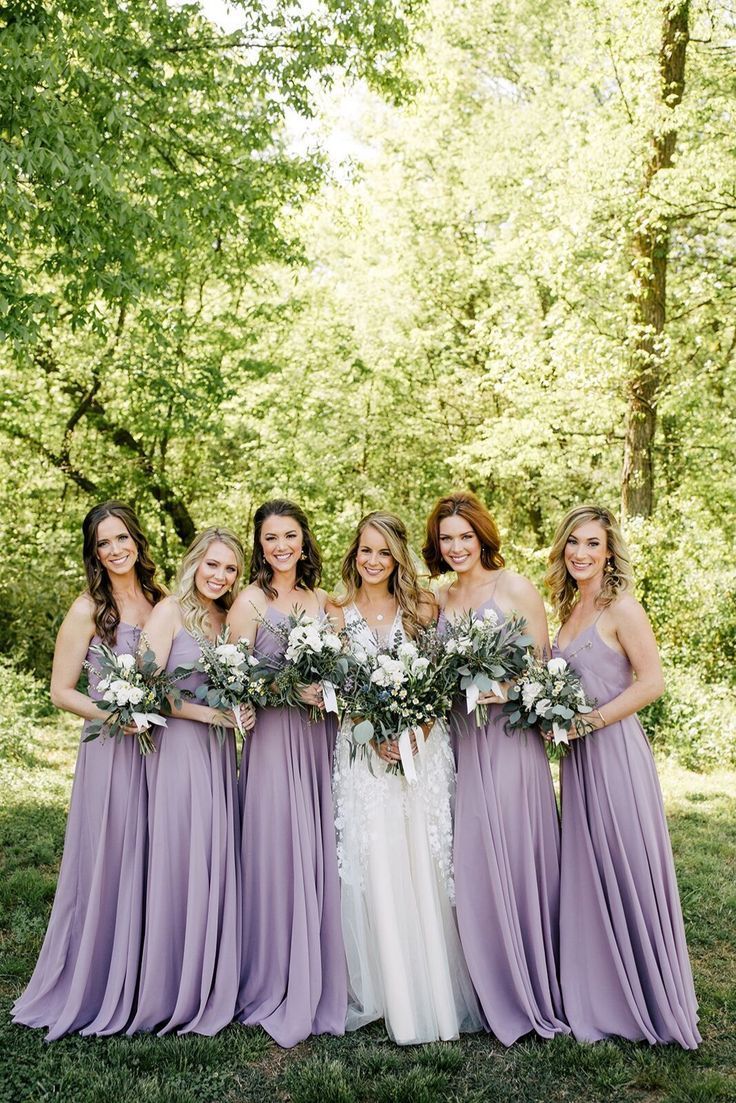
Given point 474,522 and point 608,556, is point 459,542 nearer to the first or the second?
point 474,522

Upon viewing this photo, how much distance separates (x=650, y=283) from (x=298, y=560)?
8.94 m

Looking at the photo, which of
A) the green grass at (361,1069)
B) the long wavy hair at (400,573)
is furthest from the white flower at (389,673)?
the green grass at (361,1069)

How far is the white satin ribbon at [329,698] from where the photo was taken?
4742mm

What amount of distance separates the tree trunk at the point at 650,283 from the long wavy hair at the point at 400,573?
7.76 meters

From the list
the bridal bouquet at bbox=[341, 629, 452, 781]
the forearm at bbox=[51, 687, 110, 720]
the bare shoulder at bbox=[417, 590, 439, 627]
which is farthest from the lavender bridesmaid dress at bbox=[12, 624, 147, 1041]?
the bare shoulder at bbox=[417, 590, 439, 627]

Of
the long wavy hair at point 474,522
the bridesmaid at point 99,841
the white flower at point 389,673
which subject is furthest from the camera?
the long wavy hair at point 474,522

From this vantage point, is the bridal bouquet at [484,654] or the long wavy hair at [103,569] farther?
the long wavy hair at [103,569]

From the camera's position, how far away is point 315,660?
477 cm

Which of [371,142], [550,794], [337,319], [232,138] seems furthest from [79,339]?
[550,794]

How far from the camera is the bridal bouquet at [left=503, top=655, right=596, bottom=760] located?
15.3ft

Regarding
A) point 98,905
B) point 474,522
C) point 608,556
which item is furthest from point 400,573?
point 98,905

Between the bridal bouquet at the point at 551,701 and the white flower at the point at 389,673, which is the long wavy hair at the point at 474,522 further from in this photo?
the white flower at the point at 389,673

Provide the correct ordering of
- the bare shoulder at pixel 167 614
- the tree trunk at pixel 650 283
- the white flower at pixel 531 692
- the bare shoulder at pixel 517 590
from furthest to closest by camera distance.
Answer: the tree trunk at pixel 650 283, the bare shoulder at pixel 517 590, the bare shoulder at pixel 167 614, the white flower at pixel 531 692

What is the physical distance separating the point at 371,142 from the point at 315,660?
1735cm
